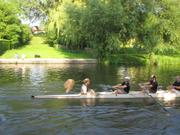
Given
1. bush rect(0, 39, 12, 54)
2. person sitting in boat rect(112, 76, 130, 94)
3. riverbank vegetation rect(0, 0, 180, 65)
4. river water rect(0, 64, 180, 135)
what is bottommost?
river water rect(0, 64, 180, 135)

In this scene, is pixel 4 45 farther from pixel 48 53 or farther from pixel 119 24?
pixel 119 24

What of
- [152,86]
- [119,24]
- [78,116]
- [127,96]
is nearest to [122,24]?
[119,24]

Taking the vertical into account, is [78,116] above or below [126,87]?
below

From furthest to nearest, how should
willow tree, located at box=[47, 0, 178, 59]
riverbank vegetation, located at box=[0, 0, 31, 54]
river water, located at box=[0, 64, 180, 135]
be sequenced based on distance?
riverbank vegetation, located at box=[0, 0, 31, 54] < willow tree, located at box=[47, 0, 178, 59] < river water, located at box=[0, 64, 180, 135]

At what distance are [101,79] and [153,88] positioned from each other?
11665mm

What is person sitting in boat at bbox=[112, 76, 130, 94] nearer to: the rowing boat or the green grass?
the rowing boat

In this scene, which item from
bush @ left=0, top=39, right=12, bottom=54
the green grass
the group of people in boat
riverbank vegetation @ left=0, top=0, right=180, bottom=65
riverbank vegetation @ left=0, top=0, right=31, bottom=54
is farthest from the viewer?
riverbank vegetation @ left=0, top=0, right=31, bottom=54

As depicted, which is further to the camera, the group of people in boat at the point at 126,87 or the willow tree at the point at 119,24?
the willow tree at the point at 119,24

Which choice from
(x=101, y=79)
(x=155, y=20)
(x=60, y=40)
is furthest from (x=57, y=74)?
(x=60, y=40)

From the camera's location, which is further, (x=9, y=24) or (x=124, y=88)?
(x=9, y=24)

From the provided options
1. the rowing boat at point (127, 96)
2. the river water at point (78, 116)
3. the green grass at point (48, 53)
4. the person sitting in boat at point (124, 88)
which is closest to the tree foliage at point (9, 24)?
the green grass at point (48, 53)

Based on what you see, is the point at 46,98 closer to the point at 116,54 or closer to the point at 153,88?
the point at 153,88

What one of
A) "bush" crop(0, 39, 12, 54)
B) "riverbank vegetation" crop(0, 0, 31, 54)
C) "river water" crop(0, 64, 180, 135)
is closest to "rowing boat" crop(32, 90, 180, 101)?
"river water" crop(0, 64, 180, 135)

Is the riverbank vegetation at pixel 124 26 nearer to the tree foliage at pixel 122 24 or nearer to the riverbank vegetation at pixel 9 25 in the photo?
the tree foliage at pixel 122 24
